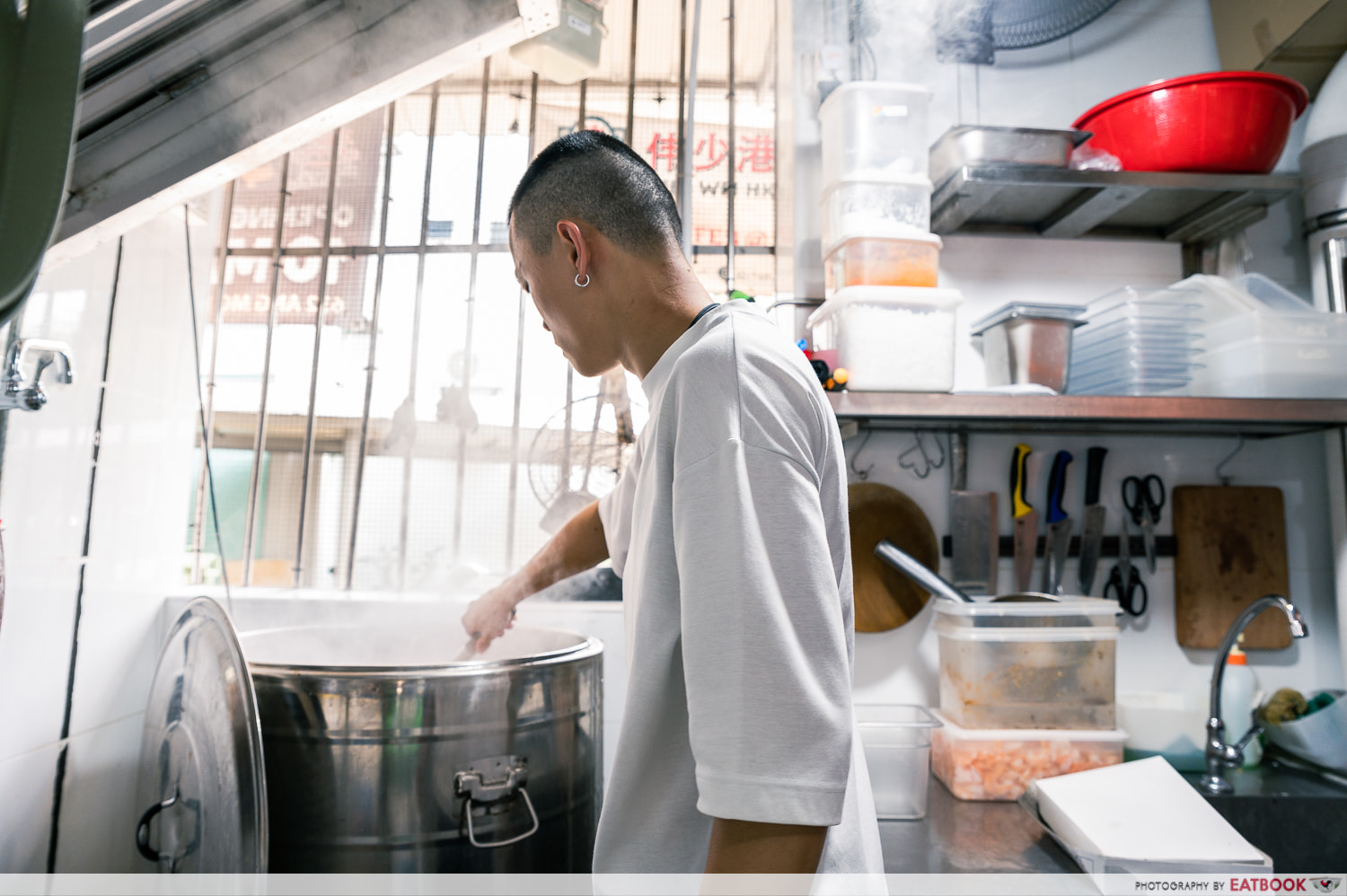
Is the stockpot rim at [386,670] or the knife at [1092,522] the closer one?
the stockpot rim at [386,670]

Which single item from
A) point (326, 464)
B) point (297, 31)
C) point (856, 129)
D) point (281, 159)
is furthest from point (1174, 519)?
point (281, 159)

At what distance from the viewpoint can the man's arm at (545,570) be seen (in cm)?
128

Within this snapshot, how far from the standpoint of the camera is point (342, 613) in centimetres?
191

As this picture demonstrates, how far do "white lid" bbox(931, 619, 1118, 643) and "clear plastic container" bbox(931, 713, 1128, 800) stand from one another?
→ 0.20 m

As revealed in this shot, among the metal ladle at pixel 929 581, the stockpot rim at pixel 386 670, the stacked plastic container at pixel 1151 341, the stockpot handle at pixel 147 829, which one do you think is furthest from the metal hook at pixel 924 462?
the stockpot handle at pixel 147 829

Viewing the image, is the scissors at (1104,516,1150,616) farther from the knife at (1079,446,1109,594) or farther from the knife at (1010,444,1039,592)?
the knife at (1010,444,1039,592)

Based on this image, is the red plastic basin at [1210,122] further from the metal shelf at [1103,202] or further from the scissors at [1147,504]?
the scissors at [1147,504]

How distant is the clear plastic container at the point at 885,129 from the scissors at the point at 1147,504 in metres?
0.97

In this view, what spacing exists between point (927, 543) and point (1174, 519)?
2.12ft

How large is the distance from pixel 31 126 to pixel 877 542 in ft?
5.76

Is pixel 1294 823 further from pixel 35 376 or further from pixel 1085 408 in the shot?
pixel 35 376

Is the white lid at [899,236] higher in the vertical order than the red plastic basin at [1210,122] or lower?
lower

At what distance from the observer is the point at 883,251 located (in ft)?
5.55

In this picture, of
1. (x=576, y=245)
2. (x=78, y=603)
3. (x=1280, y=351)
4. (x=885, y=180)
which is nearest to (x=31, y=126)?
(x=576, y=245)
